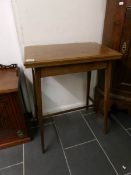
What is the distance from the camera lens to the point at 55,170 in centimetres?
118

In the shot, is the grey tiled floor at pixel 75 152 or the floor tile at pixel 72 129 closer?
the grey tiled floor at pixel 75 152

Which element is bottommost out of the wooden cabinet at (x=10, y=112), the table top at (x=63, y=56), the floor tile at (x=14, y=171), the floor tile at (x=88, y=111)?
the floor tile at (x=14, y=171)

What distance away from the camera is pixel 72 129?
1557mm

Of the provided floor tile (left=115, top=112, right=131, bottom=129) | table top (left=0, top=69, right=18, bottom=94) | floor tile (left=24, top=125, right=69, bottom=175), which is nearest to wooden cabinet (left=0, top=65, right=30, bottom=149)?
table top (left=0, top=69, right=18, bottom=94)

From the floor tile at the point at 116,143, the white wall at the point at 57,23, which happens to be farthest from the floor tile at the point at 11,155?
the floor tile at the point at 116,143

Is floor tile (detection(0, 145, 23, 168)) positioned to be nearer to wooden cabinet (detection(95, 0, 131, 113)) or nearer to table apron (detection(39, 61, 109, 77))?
table apron (detection(39, 61, 109, 77))

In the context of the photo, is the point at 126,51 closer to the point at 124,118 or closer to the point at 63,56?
the point at 63,56

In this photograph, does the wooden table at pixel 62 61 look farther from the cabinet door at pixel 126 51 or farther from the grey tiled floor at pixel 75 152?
the grey tiled floor at pixel 75 152

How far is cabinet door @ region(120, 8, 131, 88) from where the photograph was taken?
46.5 inches

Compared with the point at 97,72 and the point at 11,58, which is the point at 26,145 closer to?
the point at 11,58

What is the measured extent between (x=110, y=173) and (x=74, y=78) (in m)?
0.93

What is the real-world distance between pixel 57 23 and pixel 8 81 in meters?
0.65

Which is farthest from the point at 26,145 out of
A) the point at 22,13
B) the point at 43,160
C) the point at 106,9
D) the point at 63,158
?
the point at 106,9

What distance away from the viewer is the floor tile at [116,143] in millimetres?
1210
